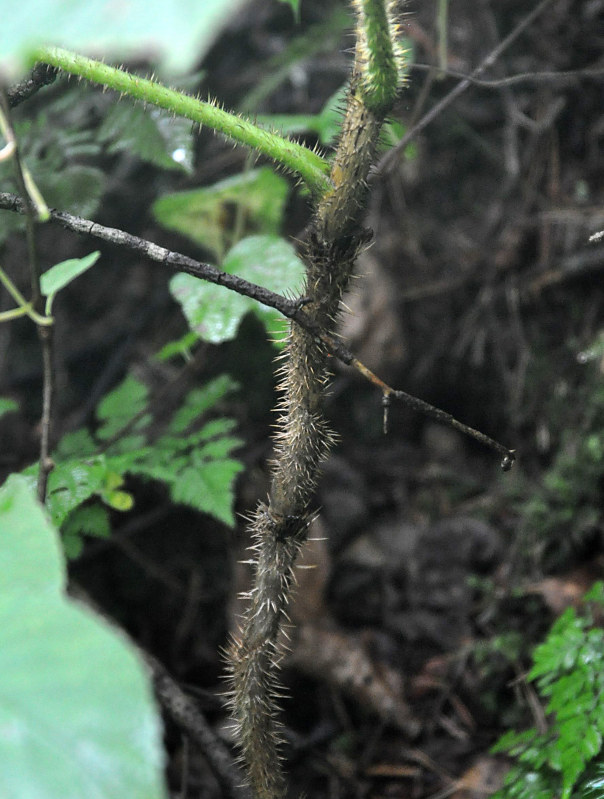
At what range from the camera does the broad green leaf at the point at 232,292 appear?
4.56 feet

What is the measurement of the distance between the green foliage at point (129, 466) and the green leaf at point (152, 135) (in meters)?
0.59

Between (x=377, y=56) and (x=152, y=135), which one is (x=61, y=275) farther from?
(x=152, y=135)

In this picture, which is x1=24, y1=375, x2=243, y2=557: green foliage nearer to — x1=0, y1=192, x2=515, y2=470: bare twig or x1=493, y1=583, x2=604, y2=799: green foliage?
x1=0, y1=192, x2=515, y2=470: bare twig

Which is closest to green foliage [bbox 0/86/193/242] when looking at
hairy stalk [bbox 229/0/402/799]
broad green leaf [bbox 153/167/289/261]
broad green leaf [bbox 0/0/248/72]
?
broad green leaf [bbox 153/167/289/261]

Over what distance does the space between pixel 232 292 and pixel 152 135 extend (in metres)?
0.62

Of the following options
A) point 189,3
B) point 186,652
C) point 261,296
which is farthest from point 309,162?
point 186,652

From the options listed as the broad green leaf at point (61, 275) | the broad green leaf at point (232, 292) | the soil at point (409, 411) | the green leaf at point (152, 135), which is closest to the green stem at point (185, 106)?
the broad green leaf at point (61, 275)

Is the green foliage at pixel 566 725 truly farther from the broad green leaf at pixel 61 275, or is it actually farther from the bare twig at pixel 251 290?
the broad green leaf at pixel 61 275

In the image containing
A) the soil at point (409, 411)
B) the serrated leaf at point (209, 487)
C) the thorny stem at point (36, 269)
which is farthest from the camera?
the soil at point (409, 411)

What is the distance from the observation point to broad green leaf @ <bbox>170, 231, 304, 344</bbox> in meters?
1.39

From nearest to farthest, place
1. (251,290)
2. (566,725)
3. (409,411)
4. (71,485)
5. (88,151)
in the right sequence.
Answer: (251,290)
(566,725)
(71,485)
(88,151)
(409,411)

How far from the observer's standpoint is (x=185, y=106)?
912mm

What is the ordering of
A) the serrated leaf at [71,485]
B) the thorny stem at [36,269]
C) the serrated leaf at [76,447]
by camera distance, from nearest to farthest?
the thorny stem at [36,269] < the serrated leaf at [71,485] < the serrated leaf at [76,447]

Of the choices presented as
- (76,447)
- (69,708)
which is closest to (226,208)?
(76,447)
